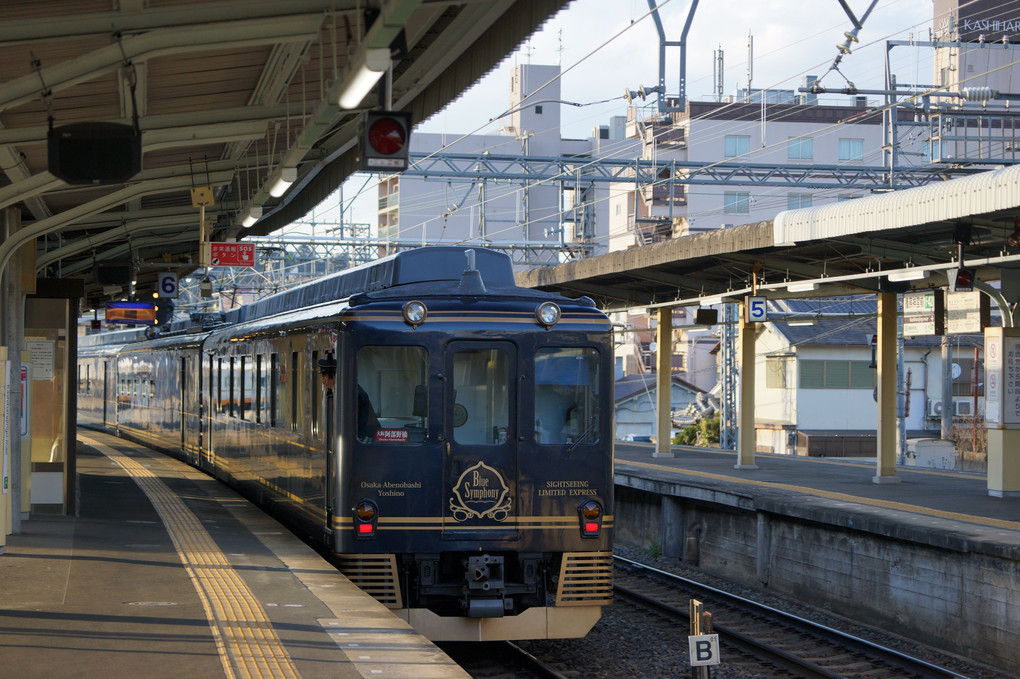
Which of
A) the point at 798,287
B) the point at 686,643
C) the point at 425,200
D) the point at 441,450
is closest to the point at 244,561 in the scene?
the point at 441,450

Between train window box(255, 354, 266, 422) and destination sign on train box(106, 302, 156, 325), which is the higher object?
destination sign on train box(106, 302, 156, 325)

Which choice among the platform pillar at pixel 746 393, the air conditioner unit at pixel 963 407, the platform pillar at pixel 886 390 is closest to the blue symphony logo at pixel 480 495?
the platform pillar at pixel 886 390

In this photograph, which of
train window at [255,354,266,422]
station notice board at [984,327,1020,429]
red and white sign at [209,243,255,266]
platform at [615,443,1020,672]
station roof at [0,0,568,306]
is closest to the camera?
station roof at [0,0,568,306]

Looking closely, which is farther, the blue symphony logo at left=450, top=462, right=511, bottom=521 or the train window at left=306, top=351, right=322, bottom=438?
the train window at left=306, top=351, right=322, bottom=438

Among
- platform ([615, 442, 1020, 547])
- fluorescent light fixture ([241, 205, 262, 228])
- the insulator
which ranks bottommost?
platform ([615, 442, 1020, 547])

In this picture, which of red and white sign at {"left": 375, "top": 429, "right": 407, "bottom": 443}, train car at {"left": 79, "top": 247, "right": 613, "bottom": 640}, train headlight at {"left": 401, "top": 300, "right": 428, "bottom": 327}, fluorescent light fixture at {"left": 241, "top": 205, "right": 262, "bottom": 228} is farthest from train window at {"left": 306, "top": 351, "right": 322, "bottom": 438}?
fluorescent light fixture at {"left": 241, "top": 205, "right": 262, "bottom": 228}

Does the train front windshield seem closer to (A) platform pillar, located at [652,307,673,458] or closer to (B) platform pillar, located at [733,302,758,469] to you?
(B) platform pillar, located at [733,302,758,469]

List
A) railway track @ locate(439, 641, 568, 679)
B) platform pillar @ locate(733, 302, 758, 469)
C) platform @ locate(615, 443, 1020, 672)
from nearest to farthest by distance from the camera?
railway track @ locate(439, 641, 568, 679), platform @ locate(615, 443, 1020, 672), platform pillar @ locate(733, 302, 758, 469)

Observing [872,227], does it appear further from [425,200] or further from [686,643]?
[425,200]

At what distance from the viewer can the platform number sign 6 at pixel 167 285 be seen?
21188 mm

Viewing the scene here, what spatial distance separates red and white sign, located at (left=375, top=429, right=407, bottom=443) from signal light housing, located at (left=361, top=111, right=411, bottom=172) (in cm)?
205

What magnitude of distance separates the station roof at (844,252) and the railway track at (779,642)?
4353mm

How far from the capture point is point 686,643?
1048 centimetres

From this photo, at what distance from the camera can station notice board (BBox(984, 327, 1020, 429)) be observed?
1345cm
